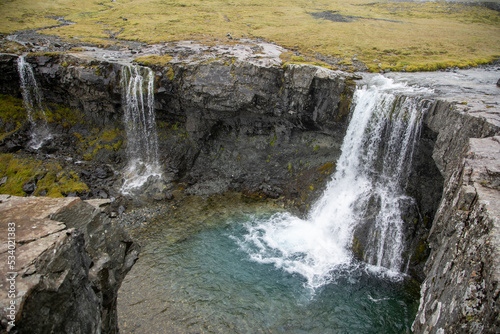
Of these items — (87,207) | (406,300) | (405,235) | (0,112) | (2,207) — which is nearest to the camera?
(2,207)

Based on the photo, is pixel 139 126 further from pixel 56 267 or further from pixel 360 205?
pixel 360 205

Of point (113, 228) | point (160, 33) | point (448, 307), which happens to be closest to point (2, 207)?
point (113, 228)

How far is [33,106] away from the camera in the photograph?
3562 centimetres

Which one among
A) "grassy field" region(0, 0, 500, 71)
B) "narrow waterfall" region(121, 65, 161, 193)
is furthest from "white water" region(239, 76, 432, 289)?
"narrow waterfall" region(121, 65, 161, 193)

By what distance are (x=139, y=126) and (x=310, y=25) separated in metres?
45.3

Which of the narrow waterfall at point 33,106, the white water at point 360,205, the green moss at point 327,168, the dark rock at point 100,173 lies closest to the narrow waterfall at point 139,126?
the dark rock at point 100,173

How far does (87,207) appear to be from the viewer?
1263 centimetres

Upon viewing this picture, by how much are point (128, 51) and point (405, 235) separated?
1684 inches

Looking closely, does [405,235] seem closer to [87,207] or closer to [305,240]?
[305,240]

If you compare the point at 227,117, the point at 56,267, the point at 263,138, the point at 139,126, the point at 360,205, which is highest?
the point at 56,267

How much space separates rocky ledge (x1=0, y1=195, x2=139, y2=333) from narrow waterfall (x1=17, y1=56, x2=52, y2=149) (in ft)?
95.2

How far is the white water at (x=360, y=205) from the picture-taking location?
2180 centimetres

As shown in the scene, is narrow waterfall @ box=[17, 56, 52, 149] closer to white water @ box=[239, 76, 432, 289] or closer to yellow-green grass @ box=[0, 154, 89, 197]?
yellow-green grass @ box=[0, 154, 89, 197]

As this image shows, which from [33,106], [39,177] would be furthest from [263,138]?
[33,106]
